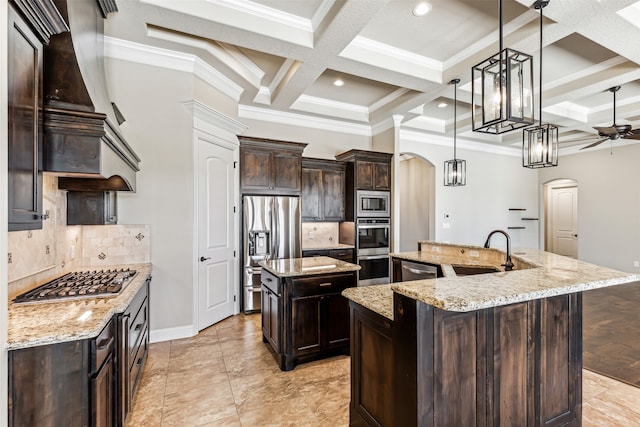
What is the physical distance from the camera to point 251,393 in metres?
2.45

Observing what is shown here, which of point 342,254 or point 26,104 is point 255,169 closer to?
point 342,254

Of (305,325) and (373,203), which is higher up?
(373,203)

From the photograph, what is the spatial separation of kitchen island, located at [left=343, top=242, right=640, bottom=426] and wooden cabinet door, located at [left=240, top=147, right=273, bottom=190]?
9.89ft

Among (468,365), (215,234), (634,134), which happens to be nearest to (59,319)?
(468,365)

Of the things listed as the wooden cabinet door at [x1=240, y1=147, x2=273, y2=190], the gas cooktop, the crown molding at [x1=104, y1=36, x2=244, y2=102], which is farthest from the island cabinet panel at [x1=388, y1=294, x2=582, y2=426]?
the crown molding at [x1=104, y1=36, x2=244, y2=102]

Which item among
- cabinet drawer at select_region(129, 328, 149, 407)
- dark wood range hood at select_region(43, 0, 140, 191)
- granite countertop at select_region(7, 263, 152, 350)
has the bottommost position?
cabinet drawer at select_region(129, 328, 149, 407)

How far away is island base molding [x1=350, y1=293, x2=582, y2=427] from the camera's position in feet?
4.65

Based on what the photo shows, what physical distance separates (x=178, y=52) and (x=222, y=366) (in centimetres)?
338

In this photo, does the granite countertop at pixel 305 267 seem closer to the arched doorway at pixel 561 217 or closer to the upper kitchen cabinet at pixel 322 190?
the upper kitchen cabinet at pixel 322 190

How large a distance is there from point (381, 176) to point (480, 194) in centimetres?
351

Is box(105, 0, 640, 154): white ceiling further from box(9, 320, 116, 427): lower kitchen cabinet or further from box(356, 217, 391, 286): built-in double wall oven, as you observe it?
box(9, 320, 116, 427): lower kitchen cabinet

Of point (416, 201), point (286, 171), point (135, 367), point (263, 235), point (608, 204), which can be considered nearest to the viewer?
point (135, 367)

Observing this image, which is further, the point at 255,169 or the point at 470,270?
the point at 255,169

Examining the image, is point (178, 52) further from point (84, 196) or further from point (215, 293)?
point (215, 293)
